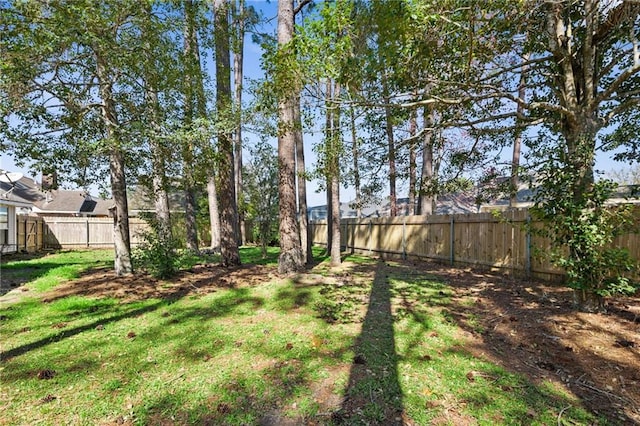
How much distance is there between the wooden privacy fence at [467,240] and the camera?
6230 millimetres

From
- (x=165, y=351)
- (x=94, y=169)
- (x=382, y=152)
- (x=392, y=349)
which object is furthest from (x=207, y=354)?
(x=94, y=169)

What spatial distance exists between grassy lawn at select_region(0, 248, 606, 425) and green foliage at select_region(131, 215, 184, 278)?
5.22ft

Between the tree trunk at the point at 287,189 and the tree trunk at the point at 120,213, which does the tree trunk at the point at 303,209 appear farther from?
the tree trunk at the point at 120,213

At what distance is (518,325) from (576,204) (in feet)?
5.46

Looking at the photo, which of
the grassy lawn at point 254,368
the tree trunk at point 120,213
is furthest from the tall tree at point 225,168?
the grassy lawn at point 254,368

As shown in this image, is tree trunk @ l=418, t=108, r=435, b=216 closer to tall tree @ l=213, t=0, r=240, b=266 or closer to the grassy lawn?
the grassy lawn

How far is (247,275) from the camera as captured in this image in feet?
23.7

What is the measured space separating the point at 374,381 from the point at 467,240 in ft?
22.4

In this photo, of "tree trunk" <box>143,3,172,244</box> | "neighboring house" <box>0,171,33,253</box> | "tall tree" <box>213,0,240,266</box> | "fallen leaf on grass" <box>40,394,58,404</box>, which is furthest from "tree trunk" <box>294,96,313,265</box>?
"neighboring house" <box>0,171,33,253</box>

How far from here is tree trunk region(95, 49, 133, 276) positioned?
19.5 feet

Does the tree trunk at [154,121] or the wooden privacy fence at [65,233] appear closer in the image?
the tree trunk at [154,121]

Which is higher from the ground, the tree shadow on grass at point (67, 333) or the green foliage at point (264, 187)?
the green foliage at point (264, 187)

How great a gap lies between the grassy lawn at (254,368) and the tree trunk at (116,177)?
206 cm

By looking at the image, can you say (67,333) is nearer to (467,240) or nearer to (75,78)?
(75,78)
